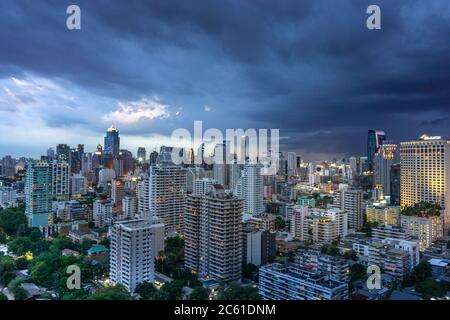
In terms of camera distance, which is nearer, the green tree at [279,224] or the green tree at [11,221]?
the green tree at [11,221]

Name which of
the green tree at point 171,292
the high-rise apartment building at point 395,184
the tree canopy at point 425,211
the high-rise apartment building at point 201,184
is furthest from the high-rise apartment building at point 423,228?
the green tree at point 171,292

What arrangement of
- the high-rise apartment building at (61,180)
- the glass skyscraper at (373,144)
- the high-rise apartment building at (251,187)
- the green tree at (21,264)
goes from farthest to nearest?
the glass skyscraper at (373,144) → the high-rise apartment building at (61,180) → the high-rise apartment building at (251,187) → the green tree at (21,264)

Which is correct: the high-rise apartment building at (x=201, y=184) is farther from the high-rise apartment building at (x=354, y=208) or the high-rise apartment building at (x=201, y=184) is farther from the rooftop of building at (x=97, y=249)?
the high-rise apartment building at (x=354, y=208)

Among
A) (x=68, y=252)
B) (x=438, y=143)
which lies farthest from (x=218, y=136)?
(x=438, y=143)

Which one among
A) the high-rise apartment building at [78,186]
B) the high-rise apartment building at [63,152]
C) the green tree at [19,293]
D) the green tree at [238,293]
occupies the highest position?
the high-rise apartment building at [63,152]

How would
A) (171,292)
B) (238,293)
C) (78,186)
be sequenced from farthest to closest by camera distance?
(78,186) < (171,292) < (238,293)

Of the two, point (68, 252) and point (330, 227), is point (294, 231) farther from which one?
point (68, 252)

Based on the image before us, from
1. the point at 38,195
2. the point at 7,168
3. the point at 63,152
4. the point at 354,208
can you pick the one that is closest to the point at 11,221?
the point at 38,195

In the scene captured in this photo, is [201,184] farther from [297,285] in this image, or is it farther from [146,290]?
[297,285]
